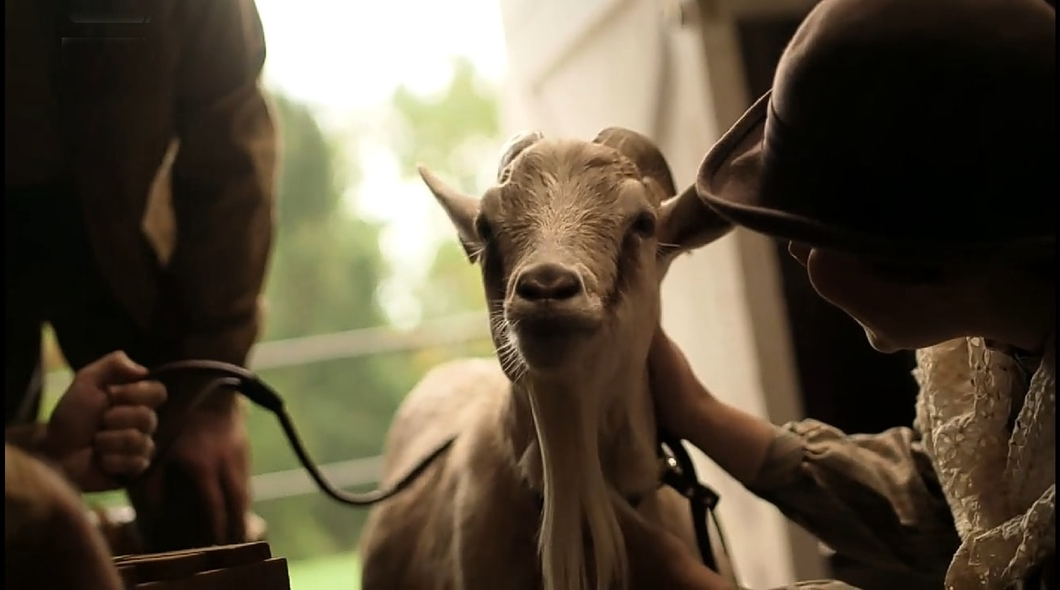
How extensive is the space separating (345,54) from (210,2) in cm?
28

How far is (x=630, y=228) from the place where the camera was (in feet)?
2.22

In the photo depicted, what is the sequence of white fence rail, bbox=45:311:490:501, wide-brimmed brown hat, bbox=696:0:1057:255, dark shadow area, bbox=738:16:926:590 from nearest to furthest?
wide-brimmed brown hat, bbox=696:0:1057:255, dark shadow area, bbox=738:16:926:590, white fence rail, bbox=45:311:490:501

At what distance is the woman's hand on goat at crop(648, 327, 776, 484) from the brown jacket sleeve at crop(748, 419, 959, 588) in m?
0.01

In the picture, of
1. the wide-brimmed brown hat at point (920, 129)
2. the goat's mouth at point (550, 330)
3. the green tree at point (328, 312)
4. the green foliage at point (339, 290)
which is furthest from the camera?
the green tree at point (328, 312)

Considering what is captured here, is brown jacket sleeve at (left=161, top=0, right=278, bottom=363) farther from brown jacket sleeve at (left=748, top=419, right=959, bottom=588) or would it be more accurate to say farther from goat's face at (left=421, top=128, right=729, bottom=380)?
brown jacket sleeve at (left=748, top=419, right=959, bottom=588)

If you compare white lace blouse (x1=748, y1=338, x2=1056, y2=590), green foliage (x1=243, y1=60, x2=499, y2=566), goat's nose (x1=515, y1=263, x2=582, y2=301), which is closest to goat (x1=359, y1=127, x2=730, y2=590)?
goat's nose (x1=515, y1=263, x2=582, y2=301)

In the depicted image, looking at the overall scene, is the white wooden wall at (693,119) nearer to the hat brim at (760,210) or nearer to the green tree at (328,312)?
the hat brim at (760,210)

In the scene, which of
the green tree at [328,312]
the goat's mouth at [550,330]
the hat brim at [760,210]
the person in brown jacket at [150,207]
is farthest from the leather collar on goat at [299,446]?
the green tree at [328,312]

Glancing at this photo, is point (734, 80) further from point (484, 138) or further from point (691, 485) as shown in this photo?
point (691, 485)

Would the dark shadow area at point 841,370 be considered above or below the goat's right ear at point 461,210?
below

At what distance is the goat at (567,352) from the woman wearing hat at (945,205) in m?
0.05

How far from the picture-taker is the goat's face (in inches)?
23.5

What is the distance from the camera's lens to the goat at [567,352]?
62 cm

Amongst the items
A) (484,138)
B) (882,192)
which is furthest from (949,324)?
(484,138)
